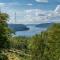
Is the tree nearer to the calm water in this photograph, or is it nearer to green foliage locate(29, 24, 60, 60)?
the calm water

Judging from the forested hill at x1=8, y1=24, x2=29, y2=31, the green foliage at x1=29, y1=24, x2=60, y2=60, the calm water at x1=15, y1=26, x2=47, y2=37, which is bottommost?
the green foliage at x1=29, y1=24, x2=60, y2=60

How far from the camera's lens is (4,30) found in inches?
65.5

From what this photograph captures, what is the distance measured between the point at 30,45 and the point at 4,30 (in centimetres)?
32

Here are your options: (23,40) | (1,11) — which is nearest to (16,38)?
(23,40)

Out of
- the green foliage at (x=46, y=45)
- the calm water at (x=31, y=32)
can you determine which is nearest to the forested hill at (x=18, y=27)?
the calm water at (x=31, y=32)

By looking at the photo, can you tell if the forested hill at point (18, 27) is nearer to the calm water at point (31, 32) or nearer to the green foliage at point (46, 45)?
the calm water at point (31, 32)

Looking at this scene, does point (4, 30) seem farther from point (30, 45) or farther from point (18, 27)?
point (30, 45)

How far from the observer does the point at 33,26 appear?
1670mm

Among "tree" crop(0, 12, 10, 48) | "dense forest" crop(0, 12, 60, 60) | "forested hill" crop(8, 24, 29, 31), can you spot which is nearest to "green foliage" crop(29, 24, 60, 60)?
"dense forest" crop(0, 12, 60, 60)

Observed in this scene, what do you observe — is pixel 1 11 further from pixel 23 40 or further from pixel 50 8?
pixel 50 8

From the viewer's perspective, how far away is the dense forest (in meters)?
1.62

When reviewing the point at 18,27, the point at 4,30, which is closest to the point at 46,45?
the point at 18,27

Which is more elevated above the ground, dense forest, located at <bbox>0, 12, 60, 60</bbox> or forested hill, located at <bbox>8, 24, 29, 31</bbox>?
forested hill, located at <bbox>8, 24, 29, 31</bbox>

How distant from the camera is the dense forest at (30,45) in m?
1.62
